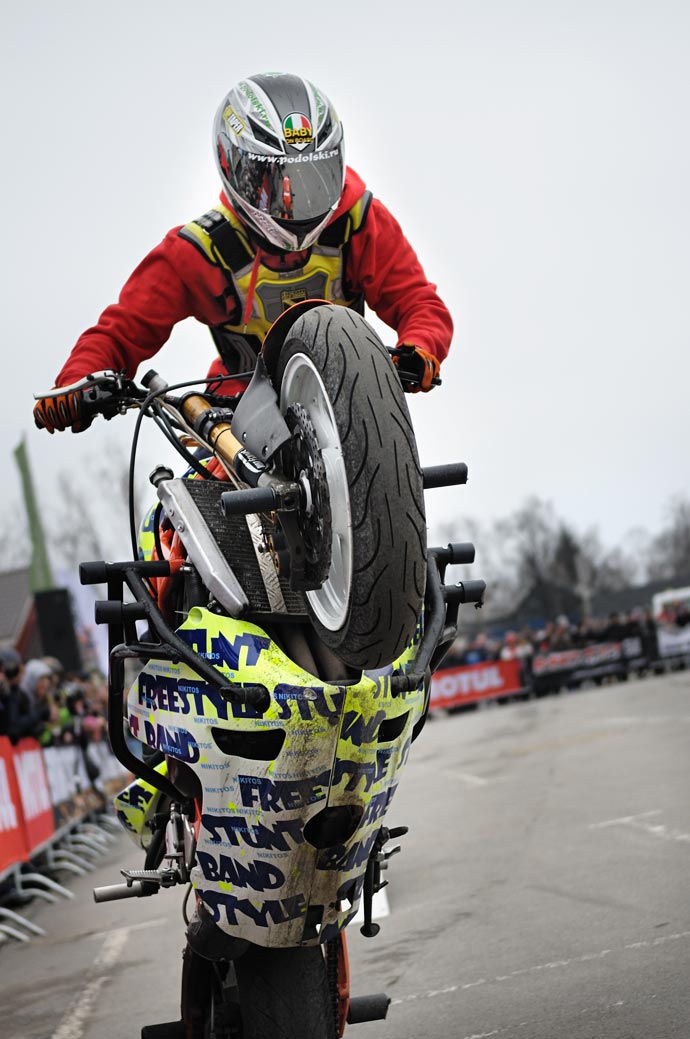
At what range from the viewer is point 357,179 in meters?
4.33

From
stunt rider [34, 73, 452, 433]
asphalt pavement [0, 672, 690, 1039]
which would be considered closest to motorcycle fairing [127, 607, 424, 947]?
stunt rider [34, 73, 452, 433]

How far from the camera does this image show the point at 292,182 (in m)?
3.84

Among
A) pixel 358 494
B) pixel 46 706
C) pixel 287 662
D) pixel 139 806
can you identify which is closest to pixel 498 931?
pixel 139 806

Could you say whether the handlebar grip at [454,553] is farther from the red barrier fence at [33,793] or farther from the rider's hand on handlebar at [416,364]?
the red barrier fence at [33,793]

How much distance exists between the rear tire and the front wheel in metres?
0.92

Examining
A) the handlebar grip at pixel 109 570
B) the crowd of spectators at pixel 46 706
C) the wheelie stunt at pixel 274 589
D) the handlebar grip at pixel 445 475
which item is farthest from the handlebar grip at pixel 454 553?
the crowd of spectators at pixel 46 706

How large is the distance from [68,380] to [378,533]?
1503 mm

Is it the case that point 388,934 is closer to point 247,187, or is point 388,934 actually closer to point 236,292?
point 236,292

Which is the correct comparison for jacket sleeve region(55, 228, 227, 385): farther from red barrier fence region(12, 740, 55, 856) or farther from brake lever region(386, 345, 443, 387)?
red barrier fence region(12, 740, 55, 856)

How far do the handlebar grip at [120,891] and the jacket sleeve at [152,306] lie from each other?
1575mm

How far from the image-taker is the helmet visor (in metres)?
3.84

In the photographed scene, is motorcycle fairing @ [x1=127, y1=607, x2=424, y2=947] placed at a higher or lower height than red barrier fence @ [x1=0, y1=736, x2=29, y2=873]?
higher

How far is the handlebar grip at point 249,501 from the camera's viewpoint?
3.15m

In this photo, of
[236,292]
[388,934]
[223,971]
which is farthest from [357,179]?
[388,934]
